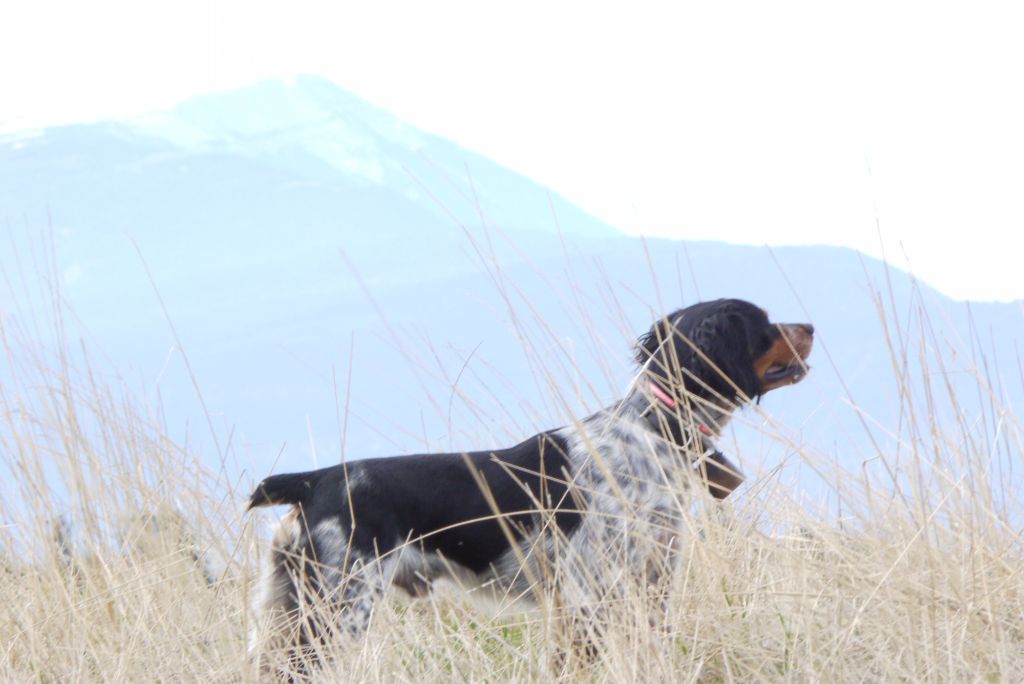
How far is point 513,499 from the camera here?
340cm

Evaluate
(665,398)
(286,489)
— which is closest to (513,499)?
(665,398)

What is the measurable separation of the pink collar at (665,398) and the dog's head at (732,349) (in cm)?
3

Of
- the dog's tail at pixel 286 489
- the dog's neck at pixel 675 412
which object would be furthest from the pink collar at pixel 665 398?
the dog's tail at pixel 286 489

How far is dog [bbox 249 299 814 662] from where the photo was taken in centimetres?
324

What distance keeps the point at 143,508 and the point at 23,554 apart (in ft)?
1.24

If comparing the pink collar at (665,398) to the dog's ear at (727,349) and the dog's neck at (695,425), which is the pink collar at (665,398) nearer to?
the dog's neck at (695,425)

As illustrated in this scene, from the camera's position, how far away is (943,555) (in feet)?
9.40

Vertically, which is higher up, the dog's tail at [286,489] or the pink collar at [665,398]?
the pink collar at [665,398]

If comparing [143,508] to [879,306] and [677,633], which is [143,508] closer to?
[677,633]

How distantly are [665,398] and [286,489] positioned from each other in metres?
1.02

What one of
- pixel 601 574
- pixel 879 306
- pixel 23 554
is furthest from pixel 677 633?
Result: pixel 23 554

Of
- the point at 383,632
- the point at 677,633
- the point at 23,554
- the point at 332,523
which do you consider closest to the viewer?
the point at 677,633

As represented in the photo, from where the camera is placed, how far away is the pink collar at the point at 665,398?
3332mm

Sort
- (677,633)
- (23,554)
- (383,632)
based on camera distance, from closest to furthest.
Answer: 1. (677,633)
2. (383,632)
3. (23,554)
